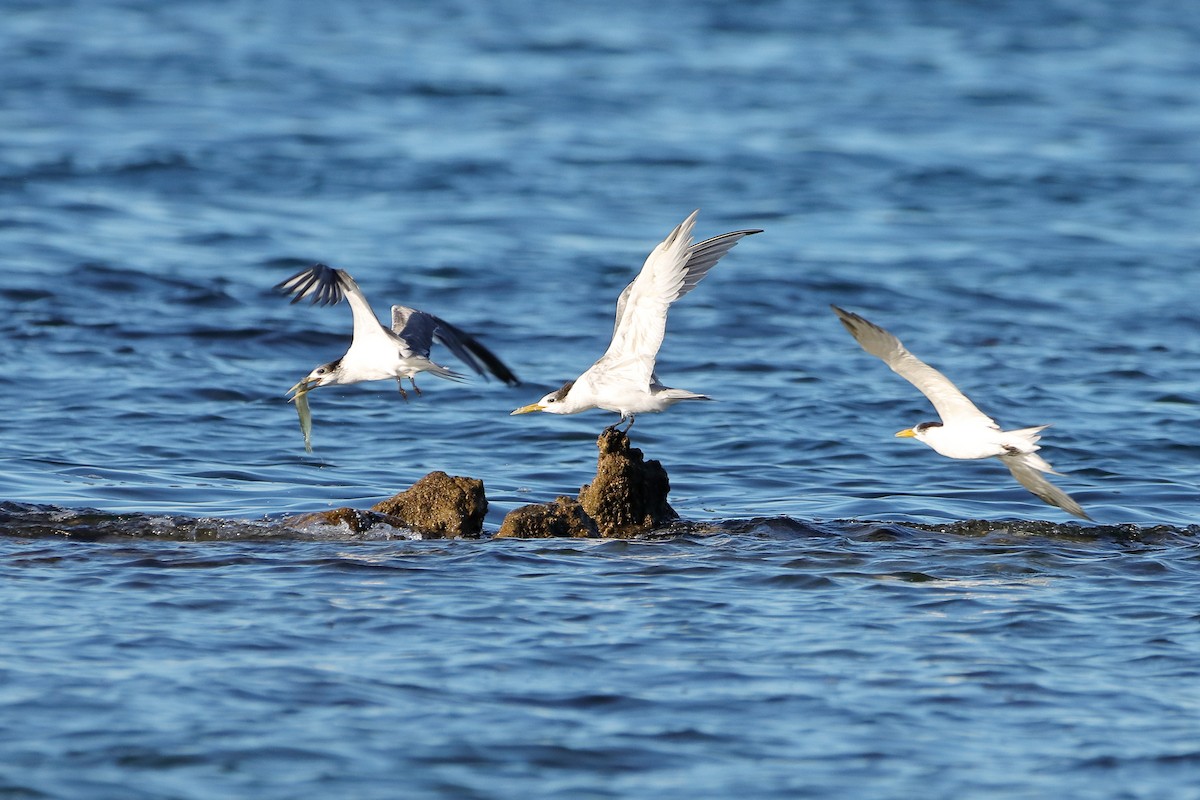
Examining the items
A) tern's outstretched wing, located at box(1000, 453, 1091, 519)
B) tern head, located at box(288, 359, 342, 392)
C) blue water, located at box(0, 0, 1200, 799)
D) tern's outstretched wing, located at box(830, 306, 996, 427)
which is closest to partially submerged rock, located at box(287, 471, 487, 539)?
blue water, located at box(0, 0, 1200, 799)

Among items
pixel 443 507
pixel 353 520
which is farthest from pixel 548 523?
pixel 353 520

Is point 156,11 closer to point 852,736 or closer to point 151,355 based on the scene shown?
point 151,355

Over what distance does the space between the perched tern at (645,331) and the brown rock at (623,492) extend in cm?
27

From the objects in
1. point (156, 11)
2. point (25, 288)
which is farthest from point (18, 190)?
point (156, 11)

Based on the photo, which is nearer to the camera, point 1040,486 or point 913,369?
point 913,369

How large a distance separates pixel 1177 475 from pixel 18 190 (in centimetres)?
1650

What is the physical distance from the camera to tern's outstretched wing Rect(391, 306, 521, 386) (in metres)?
8.43

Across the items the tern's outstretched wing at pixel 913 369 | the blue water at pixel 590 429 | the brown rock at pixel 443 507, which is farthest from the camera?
the brown rock at pixel 443 507

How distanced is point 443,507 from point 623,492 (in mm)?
1038

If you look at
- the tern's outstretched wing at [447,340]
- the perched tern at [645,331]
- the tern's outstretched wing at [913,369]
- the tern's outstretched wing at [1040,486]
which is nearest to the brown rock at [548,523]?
the perched tern at [645,331]

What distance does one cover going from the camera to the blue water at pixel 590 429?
5.96m

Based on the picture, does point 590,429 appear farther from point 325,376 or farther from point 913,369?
point 913,369

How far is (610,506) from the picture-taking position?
8.77m

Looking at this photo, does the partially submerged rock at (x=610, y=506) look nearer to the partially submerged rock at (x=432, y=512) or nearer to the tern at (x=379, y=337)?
the partially submerged rock at (x=432, y=512)
